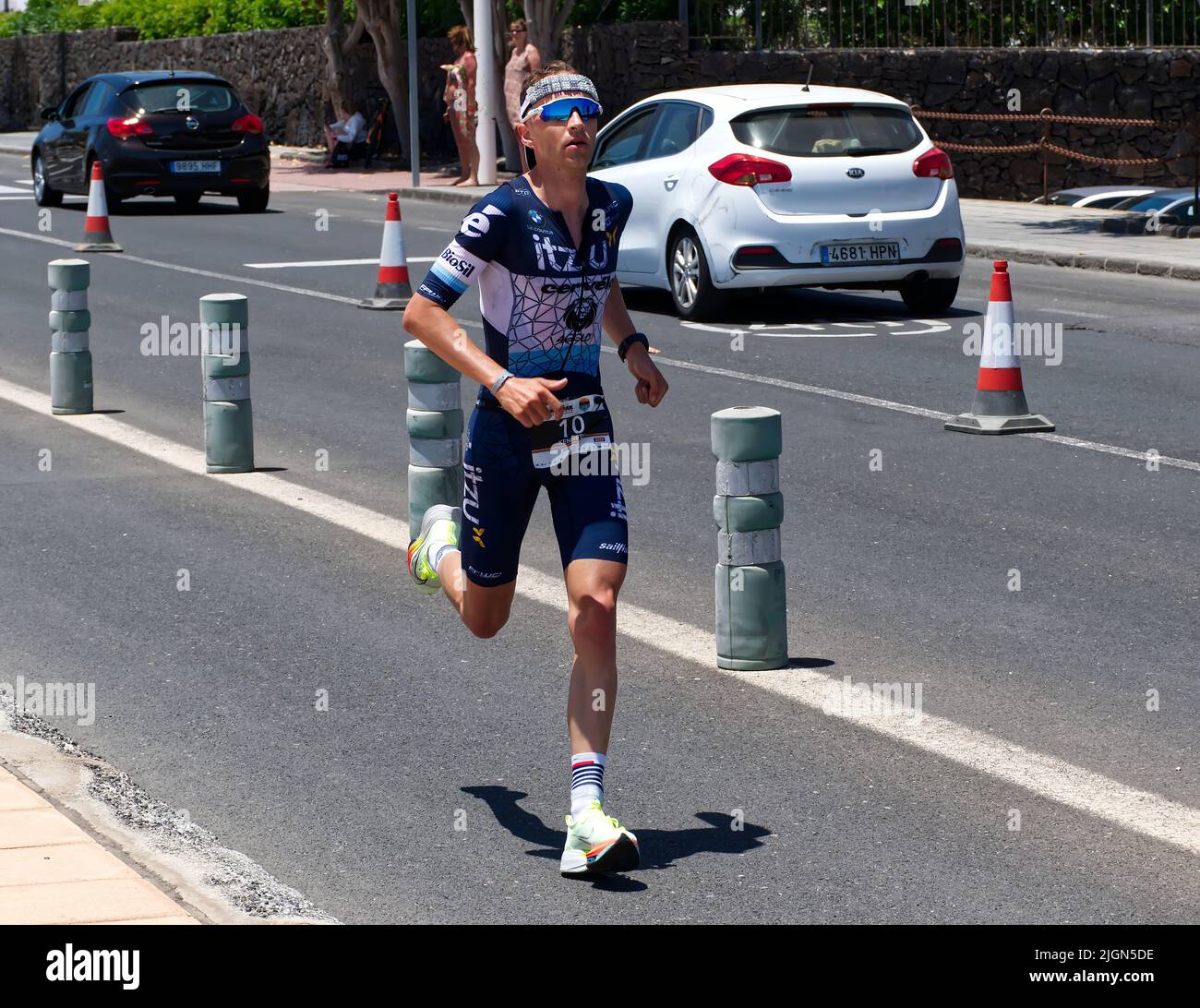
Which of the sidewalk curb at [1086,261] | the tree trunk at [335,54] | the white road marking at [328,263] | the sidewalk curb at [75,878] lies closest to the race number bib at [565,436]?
the sidewalk curb at [75,878]

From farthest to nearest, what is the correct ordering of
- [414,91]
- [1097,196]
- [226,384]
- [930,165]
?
[414,91]
[1097,196]
[930,165]
[226,384]

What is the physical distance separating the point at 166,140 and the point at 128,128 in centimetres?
48

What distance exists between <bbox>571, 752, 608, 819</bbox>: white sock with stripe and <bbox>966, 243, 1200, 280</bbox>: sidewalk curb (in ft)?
49.4

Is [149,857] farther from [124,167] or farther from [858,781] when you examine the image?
[124,167]

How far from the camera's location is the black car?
26.3 meters

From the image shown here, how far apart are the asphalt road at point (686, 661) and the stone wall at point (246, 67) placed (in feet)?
93.5

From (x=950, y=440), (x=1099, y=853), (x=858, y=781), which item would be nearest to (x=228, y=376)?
(x=950, y=440)

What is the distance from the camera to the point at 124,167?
86.3 ft

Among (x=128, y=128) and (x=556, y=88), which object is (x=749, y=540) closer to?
(x=556, y=88)

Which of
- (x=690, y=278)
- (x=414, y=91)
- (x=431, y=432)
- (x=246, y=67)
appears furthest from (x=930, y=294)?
(x=246, y=67)

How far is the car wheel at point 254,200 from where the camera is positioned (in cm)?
2725

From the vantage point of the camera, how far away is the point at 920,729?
613cm

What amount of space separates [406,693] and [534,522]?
282 cm
